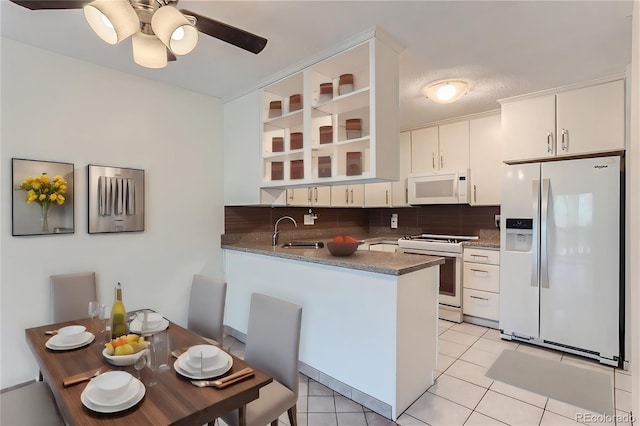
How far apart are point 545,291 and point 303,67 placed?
2.86 meters

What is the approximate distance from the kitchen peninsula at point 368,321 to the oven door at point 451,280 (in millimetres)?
1453

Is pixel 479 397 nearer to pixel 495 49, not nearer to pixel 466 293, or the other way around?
pixel 466 293

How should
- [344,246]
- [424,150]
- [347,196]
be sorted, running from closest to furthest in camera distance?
[344,246] < [424,150] < [347,196]

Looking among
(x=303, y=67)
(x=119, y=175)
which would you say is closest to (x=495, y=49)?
(x=303, y=67)

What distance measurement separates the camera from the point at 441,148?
4.03 metres

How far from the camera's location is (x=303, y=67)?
2473 mm

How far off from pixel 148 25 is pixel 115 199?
5.21 feet

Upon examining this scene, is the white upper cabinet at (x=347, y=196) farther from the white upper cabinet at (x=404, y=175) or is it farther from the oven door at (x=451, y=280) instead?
the oven door at (x=451, y=280)

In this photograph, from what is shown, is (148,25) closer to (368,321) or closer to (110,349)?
(110,349)

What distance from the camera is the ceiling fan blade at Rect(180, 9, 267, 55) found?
1459 millimetres

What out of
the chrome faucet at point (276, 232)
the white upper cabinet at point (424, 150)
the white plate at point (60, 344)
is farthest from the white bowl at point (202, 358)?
the white upper cabinet at point (424, 150)

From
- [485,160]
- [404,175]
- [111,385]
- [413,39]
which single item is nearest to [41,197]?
[111,385]

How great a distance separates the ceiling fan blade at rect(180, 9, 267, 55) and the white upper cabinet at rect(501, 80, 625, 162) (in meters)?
2.70

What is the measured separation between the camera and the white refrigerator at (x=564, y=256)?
2.62 metres
